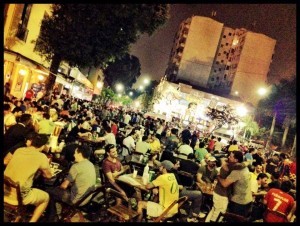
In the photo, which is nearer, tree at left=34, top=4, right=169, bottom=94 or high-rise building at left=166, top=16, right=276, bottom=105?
tree at left=34, top=4, right=169, bottom=94

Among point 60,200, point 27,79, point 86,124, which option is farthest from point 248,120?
point 60,200

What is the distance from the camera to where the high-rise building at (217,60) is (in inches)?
2825

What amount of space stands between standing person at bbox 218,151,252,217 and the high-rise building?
63.5 metres

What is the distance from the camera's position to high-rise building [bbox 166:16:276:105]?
235ft

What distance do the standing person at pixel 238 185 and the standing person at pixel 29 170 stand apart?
3.77 metres

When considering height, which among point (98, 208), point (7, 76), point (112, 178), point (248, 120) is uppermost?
point (248, 120)

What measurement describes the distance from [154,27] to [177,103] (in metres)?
29.1

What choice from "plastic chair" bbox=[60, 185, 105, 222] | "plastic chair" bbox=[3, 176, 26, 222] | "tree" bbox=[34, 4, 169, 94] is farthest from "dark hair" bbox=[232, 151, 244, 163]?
"tree" bbox=[34, 4, 169, 94]

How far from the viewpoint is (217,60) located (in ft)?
261

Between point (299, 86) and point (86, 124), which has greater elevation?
point (299, 86)

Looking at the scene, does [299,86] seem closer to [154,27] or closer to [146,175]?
[146,175]

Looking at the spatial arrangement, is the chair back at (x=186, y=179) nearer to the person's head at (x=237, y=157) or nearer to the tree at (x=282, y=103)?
the person's head at (x=237, y=157)

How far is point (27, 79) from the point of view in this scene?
21.7 meters

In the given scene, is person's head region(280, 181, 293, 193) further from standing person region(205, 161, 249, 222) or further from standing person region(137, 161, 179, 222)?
standing person region(137, 161, 179, 222)
